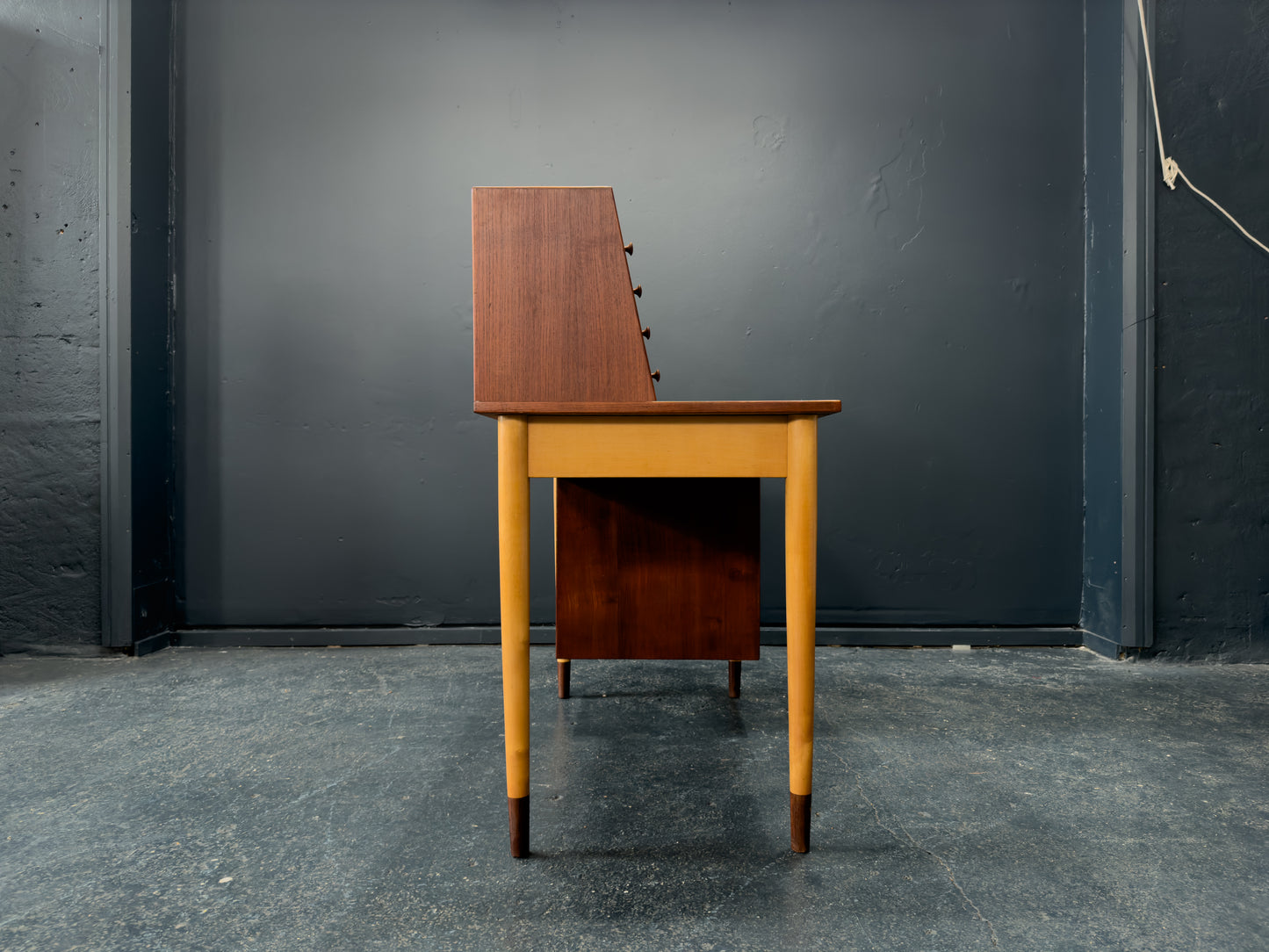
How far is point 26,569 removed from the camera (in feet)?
6.51

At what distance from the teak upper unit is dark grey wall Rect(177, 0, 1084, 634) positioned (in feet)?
2.52

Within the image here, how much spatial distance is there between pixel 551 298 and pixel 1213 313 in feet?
6.86

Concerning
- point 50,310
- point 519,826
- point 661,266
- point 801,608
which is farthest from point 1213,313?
point 50,310

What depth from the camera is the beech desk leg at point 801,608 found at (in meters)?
0.94

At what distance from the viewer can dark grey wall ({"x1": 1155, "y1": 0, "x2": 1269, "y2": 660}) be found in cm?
191

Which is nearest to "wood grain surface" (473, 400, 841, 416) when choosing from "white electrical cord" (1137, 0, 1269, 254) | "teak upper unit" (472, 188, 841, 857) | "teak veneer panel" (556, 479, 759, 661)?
"teak upper unit" (472, 188, 841, 857)

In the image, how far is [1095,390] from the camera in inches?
80.9

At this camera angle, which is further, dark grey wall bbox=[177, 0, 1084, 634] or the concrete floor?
dark grey wall bbox=[177, 0, 1084, 634]

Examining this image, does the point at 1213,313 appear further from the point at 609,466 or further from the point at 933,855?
the point at 609,466

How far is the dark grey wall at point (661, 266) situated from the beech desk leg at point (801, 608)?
1.15m

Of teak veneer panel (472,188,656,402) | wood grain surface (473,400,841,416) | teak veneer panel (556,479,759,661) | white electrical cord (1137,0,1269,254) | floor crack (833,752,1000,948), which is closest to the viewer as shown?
floor crack (833,752,1000,948)

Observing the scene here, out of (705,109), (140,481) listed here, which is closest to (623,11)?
(705,109)

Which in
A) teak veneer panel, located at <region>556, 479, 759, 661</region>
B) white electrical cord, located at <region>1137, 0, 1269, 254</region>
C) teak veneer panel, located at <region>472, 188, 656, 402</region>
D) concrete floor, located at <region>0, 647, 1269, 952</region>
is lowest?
concrete floor, located at <region>0, 647, 1269, 952</region>

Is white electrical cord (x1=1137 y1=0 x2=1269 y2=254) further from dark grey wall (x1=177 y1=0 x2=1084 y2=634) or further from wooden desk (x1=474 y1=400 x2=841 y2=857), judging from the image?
wooden desk (x1=474 y1=400 x2=841 y2=857)
